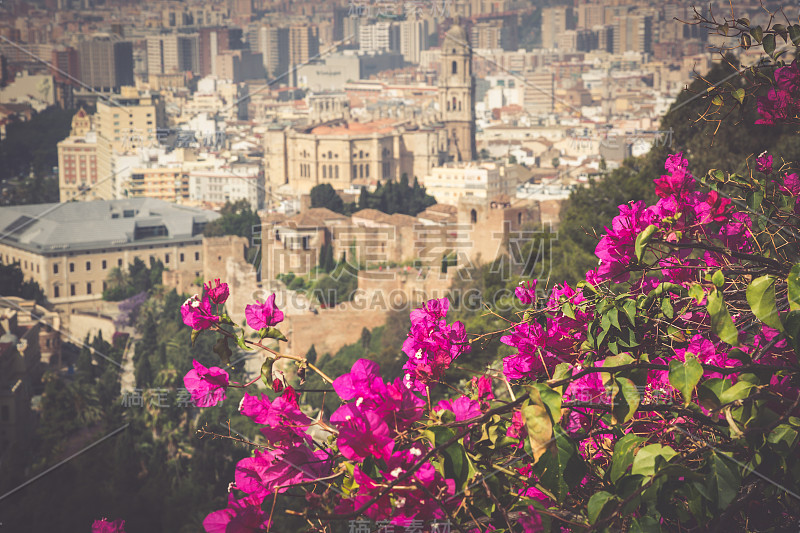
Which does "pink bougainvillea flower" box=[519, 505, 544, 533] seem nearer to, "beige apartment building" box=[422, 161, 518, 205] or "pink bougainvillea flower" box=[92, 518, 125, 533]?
"pink bougainvillea flower" box=[92, 518, 125, 533]

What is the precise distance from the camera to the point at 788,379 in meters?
0.64

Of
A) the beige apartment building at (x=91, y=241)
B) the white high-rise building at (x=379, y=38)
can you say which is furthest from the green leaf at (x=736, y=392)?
the white high-rise building at (x=379, y=38)

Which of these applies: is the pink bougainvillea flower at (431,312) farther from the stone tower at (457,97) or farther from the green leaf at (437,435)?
the stone tower at (457,97)

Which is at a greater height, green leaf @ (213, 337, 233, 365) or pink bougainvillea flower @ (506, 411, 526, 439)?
green leaf @ (213, 337, 233, 365)

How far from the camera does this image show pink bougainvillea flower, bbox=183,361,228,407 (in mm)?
674

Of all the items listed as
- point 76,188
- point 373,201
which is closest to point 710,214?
point 373,201

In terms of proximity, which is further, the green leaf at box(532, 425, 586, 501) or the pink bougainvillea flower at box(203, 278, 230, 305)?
the pink bougainvillea flower at box(203, 278, 230, 305)

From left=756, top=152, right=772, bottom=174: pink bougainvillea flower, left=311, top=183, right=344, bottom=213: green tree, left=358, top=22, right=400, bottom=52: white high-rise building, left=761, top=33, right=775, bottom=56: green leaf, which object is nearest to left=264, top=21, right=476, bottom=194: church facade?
left=311, top=183, right=344, bottom=213: green tree

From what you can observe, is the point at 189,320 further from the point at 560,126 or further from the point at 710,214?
the point at 560,126

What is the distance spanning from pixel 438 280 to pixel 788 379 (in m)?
7.65

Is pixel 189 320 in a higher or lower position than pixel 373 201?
higher

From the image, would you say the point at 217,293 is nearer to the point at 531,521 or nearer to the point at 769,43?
the point at 531,521

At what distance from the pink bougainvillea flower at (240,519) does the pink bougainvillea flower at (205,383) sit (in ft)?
0.30

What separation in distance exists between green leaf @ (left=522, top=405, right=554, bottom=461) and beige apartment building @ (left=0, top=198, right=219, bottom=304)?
12563 mm
